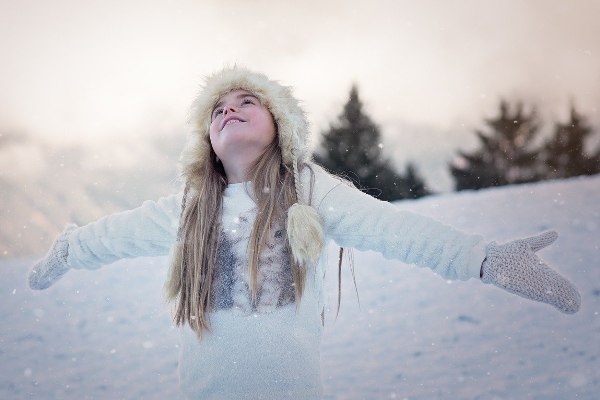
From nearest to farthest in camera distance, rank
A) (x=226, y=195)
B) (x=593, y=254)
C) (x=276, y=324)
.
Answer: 1. (x=276, y=324)
2. (x=226, y=195)
3. (x=593, y=254)

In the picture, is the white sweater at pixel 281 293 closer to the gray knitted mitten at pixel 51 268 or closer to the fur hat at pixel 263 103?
the fur hat at pixel 263 103

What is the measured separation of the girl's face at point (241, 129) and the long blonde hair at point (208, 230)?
2.3 inches

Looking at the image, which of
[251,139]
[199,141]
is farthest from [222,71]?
[251,139]

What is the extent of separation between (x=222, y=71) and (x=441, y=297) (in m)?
2.08

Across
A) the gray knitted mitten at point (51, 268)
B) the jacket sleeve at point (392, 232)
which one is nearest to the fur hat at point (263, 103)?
the jacket sleeve at point (392, 232)

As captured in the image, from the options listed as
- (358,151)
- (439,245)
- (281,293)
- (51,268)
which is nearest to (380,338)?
(281,293)

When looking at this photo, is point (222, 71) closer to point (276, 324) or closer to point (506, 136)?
point (276, 324)

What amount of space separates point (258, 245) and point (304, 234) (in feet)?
0.59

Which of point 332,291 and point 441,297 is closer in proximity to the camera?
point 441,297

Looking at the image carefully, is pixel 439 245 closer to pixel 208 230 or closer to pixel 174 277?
pixel 208 230

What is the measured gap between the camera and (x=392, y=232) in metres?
1.47

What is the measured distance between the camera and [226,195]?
1.77 m

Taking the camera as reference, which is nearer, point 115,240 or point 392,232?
point 392,232

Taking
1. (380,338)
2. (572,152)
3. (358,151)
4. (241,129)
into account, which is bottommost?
(380,338)
